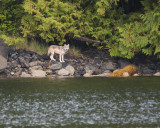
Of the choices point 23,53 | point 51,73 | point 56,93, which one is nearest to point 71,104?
point 56,93

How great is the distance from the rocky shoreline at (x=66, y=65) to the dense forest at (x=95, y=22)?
3.85ft

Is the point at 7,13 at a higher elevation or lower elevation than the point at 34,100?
higher

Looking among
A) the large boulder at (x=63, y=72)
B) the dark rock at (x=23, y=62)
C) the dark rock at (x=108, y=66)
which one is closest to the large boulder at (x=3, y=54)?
the dark rock at (x=23, y=62)

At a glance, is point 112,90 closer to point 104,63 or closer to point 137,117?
point 137,117

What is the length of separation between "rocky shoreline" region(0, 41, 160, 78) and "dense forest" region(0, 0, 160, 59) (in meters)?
1.17

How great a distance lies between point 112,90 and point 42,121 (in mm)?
7198

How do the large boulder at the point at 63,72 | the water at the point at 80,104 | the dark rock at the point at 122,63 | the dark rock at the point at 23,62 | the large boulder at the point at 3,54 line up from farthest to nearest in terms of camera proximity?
the dark rock at the point at 122,63 → the dark rock at the point at 23,62 → the large boulder at the point at 3,54 → the large boulder at the point at 63,72 → the water at the point at 80,104

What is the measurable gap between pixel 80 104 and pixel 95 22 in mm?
13554

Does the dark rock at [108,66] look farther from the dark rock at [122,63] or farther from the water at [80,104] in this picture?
the water at [80,104]

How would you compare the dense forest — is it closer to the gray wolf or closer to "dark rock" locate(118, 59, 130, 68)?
the gray wolf

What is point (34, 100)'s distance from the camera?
16750mm

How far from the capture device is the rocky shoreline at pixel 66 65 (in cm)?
2756

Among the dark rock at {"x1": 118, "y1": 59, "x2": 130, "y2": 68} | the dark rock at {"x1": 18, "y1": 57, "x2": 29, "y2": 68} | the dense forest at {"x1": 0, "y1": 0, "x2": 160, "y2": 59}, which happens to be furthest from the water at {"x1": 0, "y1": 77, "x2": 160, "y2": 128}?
the dark rock at {"x1": 118, "y1": 59, "x2": 130, "y2": 68}

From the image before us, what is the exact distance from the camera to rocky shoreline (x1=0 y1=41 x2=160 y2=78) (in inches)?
1085
